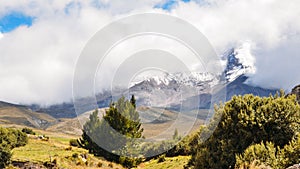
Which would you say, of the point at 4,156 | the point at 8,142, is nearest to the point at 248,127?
the point at 4,156

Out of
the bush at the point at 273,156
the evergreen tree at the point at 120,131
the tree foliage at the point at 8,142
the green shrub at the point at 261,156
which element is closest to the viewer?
the bush at the point at 273,156

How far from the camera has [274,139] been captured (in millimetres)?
24000

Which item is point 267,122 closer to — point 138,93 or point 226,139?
point 226,139

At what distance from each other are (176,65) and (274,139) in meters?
9.46

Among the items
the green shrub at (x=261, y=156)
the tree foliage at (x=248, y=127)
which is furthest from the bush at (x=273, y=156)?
the tree foliage at (x=248, y=127)

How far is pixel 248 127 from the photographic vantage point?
82.9 feet

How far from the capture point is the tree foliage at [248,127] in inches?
953

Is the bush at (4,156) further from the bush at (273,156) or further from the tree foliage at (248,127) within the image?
the bush at (273,156)

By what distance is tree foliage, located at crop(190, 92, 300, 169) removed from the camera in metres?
24.2

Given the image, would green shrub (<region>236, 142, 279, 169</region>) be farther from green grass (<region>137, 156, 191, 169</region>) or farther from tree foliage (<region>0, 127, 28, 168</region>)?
tree foliage (<region>0, 127, 28, 168</region>)

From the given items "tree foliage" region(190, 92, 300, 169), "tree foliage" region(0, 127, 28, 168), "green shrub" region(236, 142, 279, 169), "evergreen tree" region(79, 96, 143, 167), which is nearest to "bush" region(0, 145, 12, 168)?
"tree foliage" region(0, 127, 28, 168)

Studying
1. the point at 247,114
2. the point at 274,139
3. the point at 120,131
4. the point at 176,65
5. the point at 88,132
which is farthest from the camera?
the point at 88,132

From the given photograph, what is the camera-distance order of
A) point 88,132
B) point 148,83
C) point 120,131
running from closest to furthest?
point 148,83 < point 120,131 < point 88,132

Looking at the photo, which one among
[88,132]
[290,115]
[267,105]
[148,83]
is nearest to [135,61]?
[267,105]
